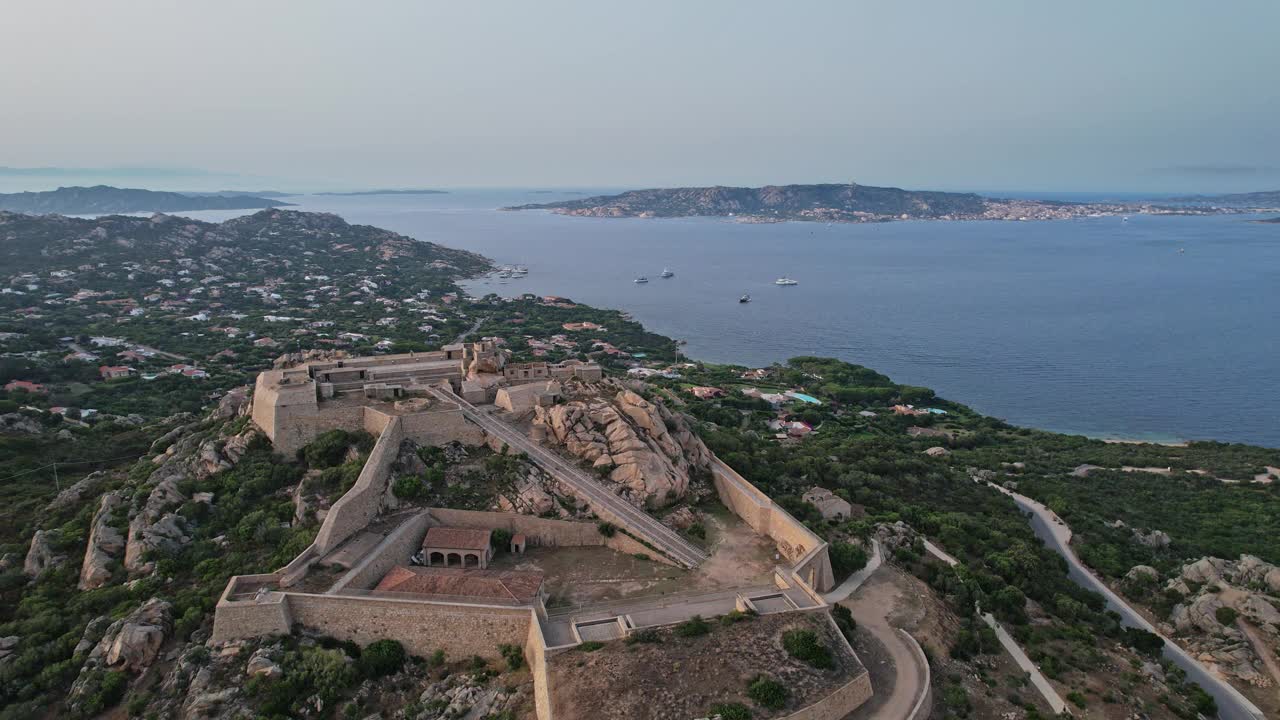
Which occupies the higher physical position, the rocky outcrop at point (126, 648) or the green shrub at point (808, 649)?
the green shrub at point (808, 649)

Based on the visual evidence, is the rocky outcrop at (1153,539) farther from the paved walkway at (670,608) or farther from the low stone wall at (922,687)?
the paved walkway at (670,608)

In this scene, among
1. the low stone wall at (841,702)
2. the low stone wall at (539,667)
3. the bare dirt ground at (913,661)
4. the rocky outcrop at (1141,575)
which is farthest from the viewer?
the rocky outcrop at (1141,575)

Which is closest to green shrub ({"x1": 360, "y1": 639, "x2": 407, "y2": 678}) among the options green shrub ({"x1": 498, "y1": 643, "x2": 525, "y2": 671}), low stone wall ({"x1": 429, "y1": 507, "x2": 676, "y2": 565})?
green shrub ({"x1": 498, "y1": 643, "x2": 525, "y2": 671})

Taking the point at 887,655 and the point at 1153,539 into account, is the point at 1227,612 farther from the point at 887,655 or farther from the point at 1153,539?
the point at 887,655

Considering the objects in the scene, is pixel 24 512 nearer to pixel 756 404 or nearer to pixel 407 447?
pixel 407 447

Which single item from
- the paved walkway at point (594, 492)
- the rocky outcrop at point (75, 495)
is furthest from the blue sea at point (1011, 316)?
the rocky outcrop at point (75, 495)

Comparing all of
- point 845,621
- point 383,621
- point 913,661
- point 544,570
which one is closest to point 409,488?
point 544,570
